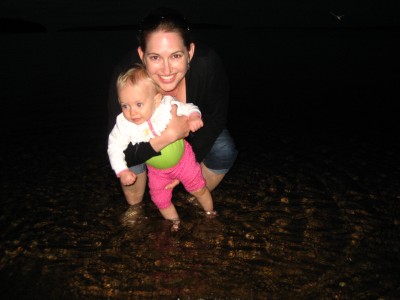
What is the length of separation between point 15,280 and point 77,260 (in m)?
0.50

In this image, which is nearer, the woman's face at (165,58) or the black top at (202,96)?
the woman's face at (165,58)

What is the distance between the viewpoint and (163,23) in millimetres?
2988

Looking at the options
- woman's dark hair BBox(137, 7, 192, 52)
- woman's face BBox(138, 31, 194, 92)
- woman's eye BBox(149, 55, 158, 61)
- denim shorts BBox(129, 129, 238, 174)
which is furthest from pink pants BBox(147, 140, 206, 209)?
woman's dark hair BBox(137, 7, 192, 52)

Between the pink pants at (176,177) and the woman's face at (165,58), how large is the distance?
0.74 meters

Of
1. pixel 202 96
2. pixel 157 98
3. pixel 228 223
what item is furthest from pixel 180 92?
pixel 228 223

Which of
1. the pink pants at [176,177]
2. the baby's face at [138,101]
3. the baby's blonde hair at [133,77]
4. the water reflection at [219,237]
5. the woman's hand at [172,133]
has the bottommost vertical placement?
the water reflection at [219,237]

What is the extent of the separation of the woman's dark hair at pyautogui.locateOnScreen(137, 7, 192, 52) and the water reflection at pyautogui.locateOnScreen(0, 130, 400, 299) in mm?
1890

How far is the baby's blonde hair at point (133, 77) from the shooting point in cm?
299

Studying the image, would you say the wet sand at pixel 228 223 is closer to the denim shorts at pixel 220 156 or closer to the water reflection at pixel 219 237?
the water reflection at pixel 219 237

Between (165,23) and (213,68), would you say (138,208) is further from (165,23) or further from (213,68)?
(165,23)

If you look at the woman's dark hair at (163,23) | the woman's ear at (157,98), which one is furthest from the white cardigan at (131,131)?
the woman's dark hair at (163,23)

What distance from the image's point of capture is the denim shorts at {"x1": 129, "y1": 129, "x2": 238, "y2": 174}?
13.1ft

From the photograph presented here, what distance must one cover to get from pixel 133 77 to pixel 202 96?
0.89m

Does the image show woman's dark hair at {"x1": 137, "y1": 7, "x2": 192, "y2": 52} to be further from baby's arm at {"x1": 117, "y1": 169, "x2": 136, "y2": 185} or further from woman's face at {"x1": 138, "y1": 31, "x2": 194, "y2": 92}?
baby's arm at {"x1": 117, "y1": 169, "x2": 136, "y2": 185}
